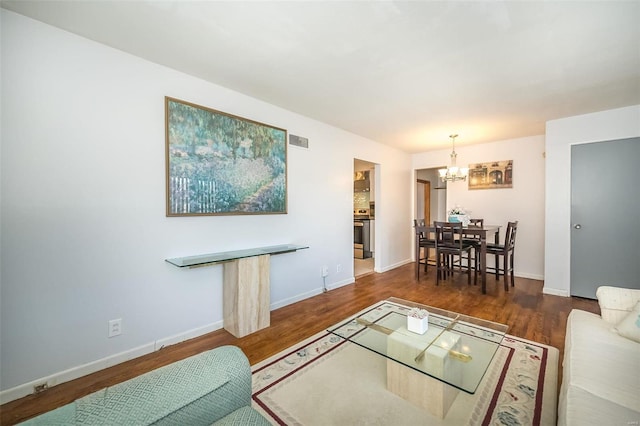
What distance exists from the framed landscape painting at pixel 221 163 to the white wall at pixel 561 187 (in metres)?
3.64

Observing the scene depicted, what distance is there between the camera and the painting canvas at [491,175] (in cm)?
462

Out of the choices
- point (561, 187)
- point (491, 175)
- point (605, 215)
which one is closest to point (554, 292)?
point (605, 215)

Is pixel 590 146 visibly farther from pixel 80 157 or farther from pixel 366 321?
pixel 80 157

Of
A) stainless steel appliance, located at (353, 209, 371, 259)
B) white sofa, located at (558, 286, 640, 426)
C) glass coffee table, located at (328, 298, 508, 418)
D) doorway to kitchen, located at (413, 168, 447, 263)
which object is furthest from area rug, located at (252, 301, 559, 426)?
doorway to kitchen, located at (413, 168, 447, 263)

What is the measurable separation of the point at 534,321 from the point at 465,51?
2712 millimetres

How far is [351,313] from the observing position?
9.71 ft

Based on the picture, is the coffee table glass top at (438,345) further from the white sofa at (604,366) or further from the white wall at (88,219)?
the white wall at (88,219)

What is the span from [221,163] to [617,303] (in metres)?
3.21

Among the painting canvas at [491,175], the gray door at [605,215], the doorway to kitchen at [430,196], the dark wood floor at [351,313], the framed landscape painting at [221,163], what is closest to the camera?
the dark wood floor at [351,313]

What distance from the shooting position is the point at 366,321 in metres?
2.12

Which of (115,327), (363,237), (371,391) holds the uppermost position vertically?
(363,237)

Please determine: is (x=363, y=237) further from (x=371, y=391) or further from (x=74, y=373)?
(x=74, y=373)

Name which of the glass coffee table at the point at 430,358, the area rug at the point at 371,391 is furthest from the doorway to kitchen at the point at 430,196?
the glass coffee table at the point at 430,358

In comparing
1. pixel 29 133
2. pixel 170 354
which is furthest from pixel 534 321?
pixel 29 133
